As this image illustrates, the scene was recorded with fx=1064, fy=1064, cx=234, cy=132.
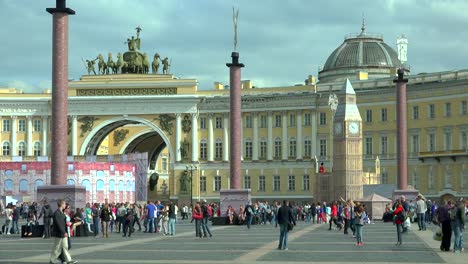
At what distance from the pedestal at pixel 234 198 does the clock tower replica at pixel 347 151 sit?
12.0 m

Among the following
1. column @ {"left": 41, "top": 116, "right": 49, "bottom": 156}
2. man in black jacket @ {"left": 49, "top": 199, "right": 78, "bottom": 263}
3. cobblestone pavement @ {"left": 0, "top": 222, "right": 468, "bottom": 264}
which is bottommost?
cobblestone pavement @ {"left": 0, "top": 222, "right": 468, "bottom": 264}

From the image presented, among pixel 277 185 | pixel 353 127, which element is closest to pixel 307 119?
pixel 277 185

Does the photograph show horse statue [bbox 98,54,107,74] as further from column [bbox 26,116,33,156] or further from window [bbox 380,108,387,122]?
window [bbox 380,108,387,122]

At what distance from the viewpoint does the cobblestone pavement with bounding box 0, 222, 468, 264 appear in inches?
1169

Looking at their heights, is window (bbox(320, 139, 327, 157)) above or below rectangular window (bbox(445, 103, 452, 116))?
below

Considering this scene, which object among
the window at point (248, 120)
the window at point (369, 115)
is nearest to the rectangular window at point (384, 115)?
the window at point (369, 115)

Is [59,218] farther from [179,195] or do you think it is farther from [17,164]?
[179,195]

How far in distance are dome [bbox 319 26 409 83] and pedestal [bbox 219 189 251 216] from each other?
5132 centimetres

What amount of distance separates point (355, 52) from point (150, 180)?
101ft

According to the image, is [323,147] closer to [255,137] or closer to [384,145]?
[384,145]

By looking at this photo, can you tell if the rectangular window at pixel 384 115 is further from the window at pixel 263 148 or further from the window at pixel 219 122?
the window at pixel 219 122

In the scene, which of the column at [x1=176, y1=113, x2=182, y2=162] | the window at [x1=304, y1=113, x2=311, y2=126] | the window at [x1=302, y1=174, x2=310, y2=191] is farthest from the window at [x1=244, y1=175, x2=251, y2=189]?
the window at [x1=304, y1=113, x2=311, y2=126]

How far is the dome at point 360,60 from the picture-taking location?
112812mm

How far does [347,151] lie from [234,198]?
12.9 metres
